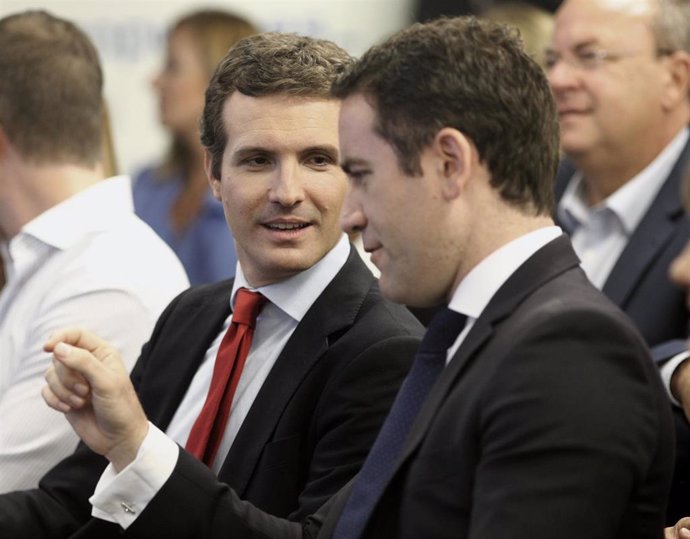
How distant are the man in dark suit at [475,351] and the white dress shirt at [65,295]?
0.85 metres

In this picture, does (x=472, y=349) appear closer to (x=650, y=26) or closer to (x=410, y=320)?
Answer: (x=410, y=320)

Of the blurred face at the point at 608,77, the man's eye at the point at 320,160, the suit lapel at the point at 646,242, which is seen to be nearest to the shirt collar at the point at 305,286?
the man's eye at the point at 320,160

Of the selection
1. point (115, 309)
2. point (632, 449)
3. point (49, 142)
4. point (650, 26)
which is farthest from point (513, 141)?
point (650, 26)

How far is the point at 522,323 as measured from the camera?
77.3 inches

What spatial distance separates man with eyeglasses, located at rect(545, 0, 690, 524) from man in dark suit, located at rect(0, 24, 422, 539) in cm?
161

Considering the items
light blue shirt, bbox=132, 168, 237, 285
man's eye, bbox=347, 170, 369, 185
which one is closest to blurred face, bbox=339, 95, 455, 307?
man's eye, bbox=347, 170, 369, 185

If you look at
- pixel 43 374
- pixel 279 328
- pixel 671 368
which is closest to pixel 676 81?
pixel 671 368

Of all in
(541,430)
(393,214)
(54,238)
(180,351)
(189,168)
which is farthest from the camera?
(189,168)

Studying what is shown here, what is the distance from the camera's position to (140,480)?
7.55ft

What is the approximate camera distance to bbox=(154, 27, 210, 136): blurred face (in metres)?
6.22

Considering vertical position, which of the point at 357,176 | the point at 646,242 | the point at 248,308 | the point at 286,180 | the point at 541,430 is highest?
the point at 357,176

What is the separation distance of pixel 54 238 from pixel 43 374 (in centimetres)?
40

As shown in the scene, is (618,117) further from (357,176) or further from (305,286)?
(357,176)

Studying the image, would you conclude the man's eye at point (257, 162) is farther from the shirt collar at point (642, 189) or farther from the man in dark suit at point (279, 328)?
the shirt collar at point (642, 189)
